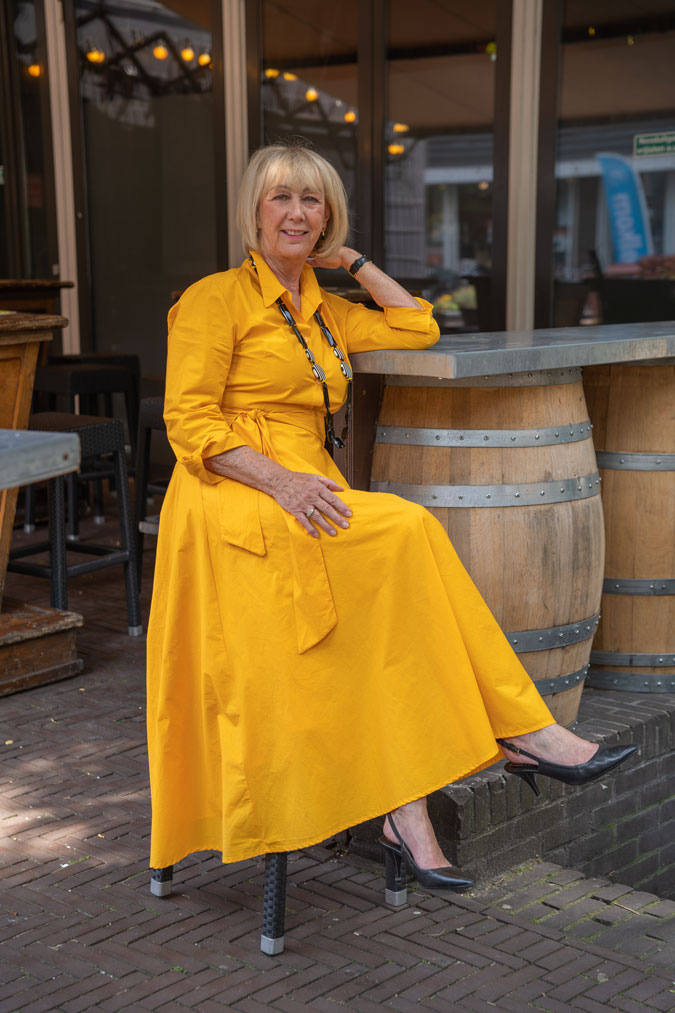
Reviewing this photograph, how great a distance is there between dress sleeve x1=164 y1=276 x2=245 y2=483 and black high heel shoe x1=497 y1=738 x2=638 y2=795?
35.3 inches

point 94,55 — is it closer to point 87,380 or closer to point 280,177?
point 87,380

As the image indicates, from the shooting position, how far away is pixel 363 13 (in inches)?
237

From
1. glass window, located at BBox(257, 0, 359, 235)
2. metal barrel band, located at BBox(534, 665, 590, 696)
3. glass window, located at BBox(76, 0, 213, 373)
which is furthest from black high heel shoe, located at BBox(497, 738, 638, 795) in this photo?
glass window, located at BBox(76, 0, 213, 373)

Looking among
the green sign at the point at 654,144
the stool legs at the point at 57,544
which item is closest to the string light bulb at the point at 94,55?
the green sign at the point at 654,144

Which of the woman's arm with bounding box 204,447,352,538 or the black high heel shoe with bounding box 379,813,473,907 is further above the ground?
the woman's arm with bounding box 204,447,352,538

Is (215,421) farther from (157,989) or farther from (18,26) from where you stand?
(18,26)

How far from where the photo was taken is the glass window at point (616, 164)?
521 cm

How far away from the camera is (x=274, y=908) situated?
2.27 meters

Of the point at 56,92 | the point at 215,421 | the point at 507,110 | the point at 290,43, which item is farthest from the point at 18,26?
the point at 215,421

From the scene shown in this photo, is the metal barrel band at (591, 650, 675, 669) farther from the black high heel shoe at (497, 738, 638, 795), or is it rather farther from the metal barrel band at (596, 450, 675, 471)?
the black high heel shoe at (497, 738, 638, 795)

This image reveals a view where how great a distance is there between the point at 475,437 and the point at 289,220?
0.66 metres

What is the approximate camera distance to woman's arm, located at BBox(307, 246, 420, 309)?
276 centimetres

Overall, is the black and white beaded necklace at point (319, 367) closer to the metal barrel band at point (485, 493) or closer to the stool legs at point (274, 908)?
the metal barrel band at point (485, 493)

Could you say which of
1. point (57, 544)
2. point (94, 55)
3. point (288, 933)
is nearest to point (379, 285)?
point (288, 933)
